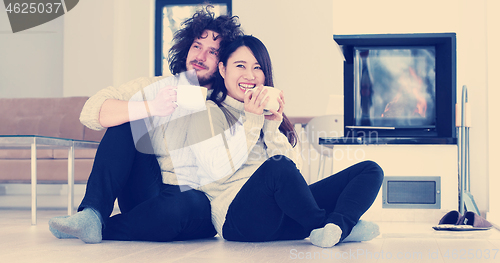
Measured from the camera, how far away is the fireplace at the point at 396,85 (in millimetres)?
2584

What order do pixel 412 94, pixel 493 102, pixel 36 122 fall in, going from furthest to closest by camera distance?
1. pixel 36 122
2. pixel 412 94
3. pixel 493 102

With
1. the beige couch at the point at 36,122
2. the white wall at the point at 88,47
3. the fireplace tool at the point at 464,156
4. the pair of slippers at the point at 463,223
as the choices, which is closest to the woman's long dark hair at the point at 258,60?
the pair of slippers at the point at 463,223

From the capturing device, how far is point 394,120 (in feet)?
8.72

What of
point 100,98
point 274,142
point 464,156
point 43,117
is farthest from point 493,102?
point 43,117

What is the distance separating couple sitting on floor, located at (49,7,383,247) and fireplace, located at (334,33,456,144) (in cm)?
117

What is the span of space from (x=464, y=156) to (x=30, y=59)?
4.93 m

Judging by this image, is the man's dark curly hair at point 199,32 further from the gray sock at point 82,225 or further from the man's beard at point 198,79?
the gray sock at point 82,225

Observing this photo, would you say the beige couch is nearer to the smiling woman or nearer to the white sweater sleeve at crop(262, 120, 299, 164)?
the smiling woman

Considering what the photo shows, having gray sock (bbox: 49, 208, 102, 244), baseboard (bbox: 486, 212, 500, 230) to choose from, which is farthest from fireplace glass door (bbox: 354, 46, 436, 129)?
gray sock (bbox: 49, 208, 102, 244)

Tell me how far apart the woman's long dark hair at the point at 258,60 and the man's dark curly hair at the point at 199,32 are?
59 mm

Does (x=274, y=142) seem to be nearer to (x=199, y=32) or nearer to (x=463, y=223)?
(x=199, y=32)

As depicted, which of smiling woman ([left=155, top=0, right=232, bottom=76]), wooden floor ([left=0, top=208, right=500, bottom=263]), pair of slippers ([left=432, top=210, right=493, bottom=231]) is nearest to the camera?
wooden floor ([left=0, top=208, right=500, bottom=263])

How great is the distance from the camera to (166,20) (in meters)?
5.74

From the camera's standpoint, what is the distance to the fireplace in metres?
2.58
